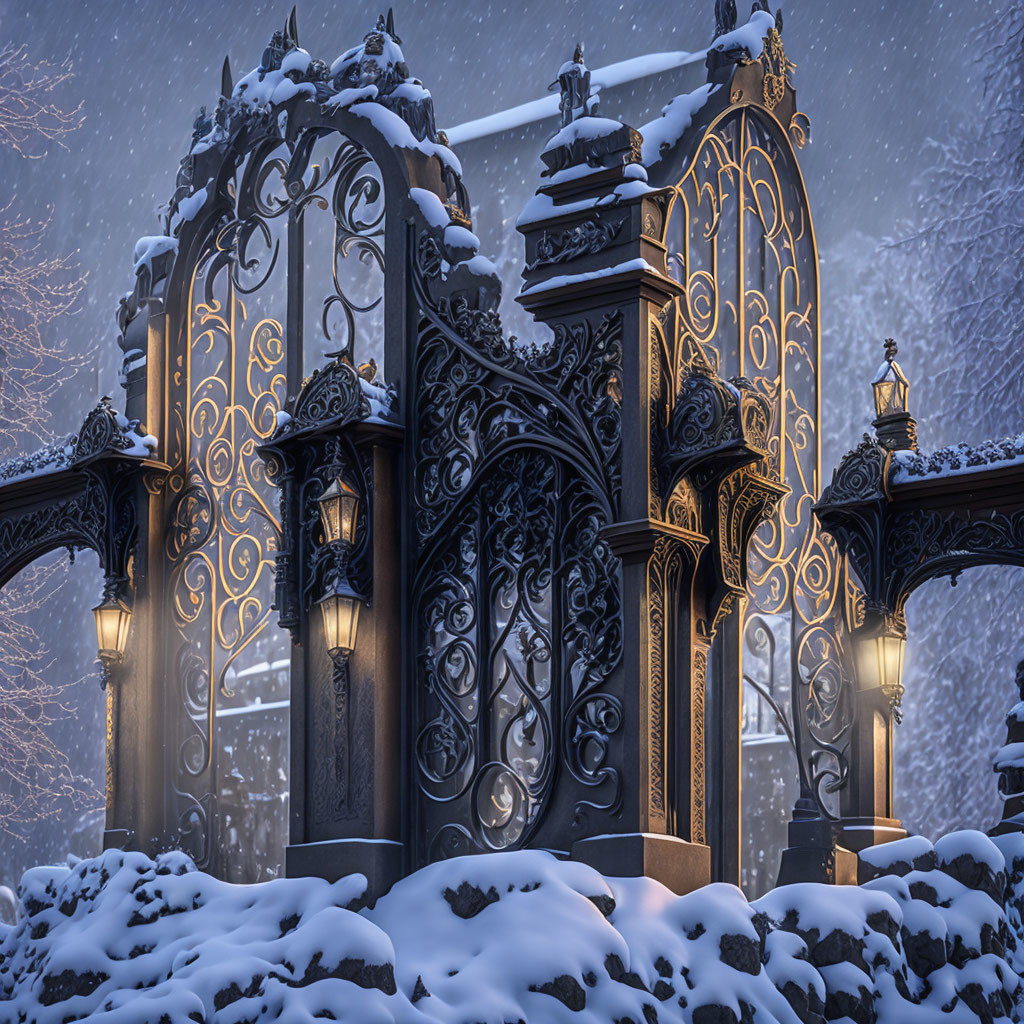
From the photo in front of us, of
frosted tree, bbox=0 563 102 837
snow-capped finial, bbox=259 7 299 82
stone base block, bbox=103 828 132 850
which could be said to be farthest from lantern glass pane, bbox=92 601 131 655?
frosted tree, bbox=0 563 102 837

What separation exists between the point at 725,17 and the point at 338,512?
4.09 metres

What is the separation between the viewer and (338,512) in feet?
31.6

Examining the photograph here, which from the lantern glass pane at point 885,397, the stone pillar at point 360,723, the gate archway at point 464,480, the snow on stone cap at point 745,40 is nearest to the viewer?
the gate archway at point 464,480

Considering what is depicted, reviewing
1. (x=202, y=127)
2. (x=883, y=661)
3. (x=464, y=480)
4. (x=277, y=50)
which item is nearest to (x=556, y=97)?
(x=202, y=127)

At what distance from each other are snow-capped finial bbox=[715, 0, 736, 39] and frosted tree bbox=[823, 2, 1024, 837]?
10753 millimetres

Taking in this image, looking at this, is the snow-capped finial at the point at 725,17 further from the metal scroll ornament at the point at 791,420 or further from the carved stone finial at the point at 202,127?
the carved stone finial at the point at 202,127

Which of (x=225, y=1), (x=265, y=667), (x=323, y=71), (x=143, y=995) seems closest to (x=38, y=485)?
(x=323, y=71)

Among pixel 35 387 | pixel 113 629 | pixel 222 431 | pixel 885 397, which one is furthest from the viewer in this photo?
pixel 35 387

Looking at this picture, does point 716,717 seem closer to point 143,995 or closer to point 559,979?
point 559,979

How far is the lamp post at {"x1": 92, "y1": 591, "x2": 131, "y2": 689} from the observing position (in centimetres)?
1112

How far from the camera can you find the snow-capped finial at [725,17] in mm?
10953

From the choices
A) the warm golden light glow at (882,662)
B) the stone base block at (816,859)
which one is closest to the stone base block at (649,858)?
the stone base block at (816,859)

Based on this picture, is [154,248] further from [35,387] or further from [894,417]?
[35,387]

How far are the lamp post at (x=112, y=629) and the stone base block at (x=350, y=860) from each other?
2173 mm
